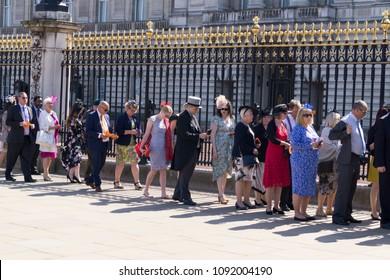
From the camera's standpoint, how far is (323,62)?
1403 centimetres

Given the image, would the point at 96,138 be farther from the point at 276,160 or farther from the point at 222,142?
the point at 276,160

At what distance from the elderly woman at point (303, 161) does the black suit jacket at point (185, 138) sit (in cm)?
194

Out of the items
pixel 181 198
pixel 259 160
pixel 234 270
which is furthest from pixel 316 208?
pixel 234 270

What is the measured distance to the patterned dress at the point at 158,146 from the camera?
14227mm

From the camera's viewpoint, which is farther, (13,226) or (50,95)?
(50,95)

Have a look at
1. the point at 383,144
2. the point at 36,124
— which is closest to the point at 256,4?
the point at 36,124

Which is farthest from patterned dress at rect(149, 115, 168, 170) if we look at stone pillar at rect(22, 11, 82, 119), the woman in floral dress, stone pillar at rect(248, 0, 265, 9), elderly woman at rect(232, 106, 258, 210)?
stone pillar at rect(248, 0, 265, 9)

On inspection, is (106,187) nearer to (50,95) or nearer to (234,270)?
(50,95)

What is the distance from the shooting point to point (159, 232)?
1056 cm

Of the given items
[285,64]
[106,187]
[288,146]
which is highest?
[285,64]

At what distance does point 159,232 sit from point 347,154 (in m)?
2.71

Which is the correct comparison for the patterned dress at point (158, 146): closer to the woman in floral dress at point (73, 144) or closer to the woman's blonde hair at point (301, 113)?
the woman in floral dress at point (73, 144)

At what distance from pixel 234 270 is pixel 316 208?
18.9 feet

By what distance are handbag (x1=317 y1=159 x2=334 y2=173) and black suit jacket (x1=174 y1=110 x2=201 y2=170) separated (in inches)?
79.5
